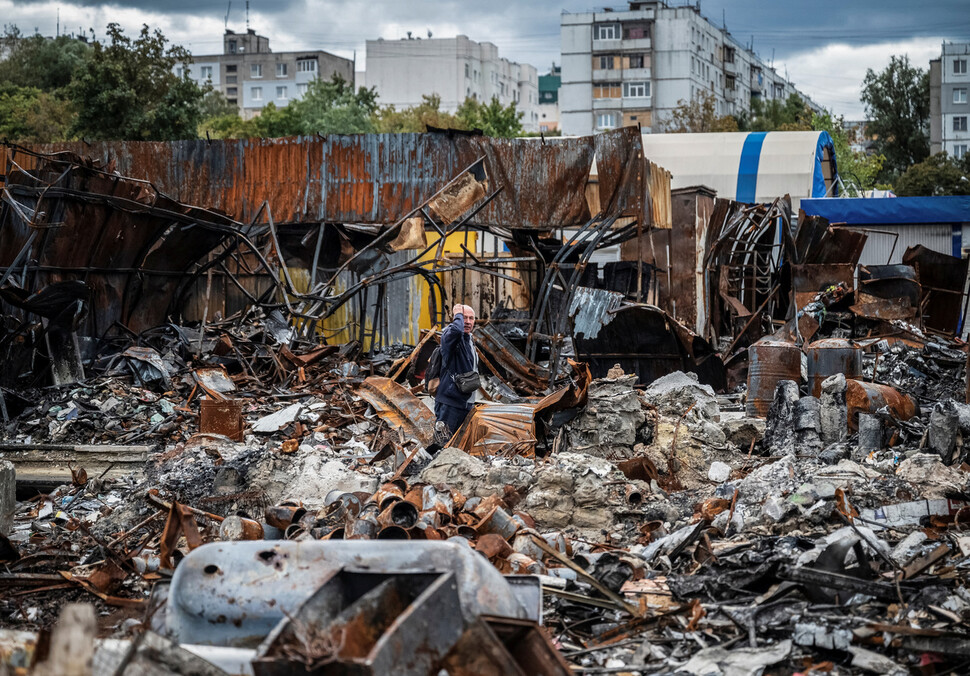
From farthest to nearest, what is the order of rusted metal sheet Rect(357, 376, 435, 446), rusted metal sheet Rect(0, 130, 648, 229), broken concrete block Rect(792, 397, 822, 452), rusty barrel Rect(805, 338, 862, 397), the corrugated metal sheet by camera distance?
1. the corrugated metal sheet
2. rusted metal sheet Rect(0, 130, 648, 229)
3. rusty barrel Rect(805, 338, 862, 397)
4. rusted metal sheet Rect(357, 376, 435, 446)
5. broken concrete block Rect(792, 397, 822, 452)

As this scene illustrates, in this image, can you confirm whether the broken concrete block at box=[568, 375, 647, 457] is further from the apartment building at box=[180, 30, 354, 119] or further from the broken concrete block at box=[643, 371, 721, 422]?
the apartment building at box=[180, 30, 354, 119]

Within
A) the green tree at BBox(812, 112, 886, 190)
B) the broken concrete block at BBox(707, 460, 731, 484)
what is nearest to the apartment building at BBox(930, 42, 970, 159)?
the green tree at BBox(812, 112, 886, 190)

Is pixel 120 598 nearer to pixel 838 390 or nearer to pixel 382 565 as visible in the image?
pixel 382 565

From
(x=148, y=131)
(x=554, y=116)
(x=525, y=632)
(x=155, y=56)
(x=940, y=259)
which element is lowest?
(x=525, y=632)

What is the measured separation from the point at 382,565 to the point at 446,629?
0.82 metres

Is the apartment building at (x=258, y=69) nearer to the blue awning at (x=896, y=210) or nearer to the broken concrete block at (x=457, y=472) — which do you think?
the blue awning at (x=896, y=210)

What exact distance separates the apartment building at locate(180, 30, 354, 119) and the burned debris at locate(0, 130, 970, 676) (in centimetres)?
8945

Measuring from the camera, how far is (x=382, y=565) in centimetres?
413

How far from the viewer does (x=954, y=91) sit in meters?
86.4

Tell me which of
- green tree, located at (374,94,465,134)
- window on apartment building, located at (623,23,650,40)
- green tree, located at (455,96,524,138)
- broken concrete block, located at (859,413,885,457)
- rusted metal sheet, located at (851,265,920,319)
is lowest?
broken concrete block, located at (859,413,885,457)

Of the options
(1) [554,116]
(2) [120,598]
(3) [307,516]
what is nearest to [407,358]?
(3) [307,516]

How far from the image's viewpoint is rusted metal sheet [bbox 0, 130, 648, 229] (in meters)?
16.7

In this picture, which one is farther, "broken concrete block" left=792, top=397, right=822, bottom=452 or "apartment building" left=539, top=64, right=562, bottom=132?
"apartment building" left=539, top=64, right=562, bottom=132

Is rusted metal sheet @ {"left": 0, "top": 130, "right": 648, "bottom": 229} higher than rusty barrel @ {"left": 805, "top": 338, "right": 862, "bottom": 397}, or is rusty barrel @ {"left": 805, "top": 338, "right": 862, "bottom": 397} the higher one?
rusted metal sheet @ {"left": 0, "top": 130, "right": 648, "bottom": 229}
